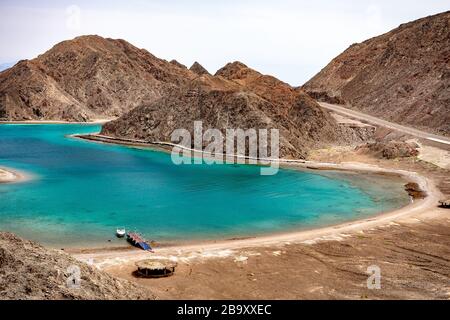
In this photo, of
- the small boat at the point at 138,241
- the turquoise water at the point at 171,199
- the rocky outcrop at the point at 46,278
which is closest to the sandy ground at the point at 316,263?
the small boat at the point at 138,241

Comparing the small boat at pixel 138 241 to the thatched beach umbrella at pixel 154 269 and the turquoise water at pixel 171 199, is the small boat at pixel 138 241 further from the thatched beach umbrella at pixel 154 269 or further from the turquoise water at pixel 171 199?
the thatched beach umbrella at pixel 154 269

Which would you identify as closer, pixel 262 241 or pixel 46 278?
pixel 46 278

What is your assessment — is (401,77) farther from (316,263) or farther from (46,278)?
(46,278)

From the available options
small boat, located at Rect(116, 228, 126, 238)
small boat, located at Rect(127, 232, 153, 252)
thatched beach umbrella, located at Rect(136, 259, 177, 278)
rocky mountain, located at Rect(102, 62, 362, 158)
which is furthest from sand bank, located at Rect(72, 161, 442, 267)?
rocky mountain, located at Rect(102, 62, 362, 158)

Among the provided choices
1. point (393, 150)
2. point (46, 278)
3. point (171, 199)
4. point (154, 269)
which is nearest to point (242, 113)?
point (393, 150)

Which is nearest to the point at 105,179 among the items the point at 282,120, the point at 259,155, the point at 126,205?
the point at 126,205

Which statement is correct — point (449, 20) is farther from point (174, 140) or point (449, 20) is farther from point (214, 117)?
point (174, 140)

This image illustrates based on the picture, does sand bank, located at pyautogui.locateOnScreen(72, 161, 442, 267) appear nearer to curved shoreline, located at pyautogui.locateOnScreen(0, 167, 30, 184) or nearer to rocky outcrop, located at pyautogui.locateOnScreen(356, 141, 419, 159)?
rocky outcrop, located at pyautogui.locateOnScreen(356, 141, 419, 159)
